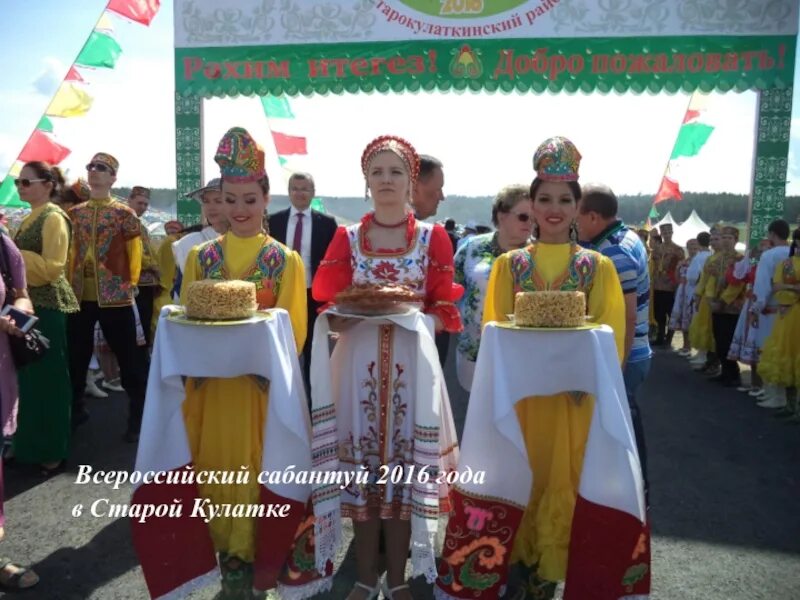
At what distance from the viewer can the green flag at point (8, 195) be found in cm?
696

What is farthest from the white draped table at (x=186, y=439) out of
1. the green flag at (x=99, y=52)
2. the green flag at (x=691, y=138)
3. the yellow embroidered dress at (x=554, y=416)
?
the green flag at (x=691, y=138)

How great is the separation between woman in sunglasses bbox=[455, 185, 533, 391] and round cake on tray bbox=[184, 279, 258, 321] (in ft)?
5.09

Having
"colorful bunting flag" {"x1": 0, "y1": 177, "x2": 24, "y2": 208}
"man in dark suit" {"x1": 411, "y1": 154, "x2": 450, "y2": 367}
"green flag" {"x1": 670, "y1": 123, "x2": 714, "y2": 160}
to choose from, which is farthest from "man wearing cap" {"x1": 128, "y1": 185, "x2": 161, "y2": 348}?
"green flag" {"x1": 670, "y1": 123, "x2": 714, "y2": 160}

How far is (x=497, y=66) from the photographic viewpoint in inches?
305

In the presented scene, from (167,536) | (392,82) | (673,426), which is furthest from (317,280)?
(392,82)

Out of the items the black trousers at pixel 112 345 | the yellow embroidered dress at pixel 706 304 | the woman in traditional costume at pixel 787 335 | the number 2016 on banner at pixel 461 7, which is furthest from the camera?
the yellow embroidered dress at pixel 706 304

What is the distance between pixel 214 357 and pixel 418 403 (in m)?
0.83

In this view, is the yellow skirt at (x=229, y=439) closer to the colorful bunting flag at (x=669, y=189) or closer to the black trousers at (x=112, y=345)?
the black trousers at (x=112, y=345)

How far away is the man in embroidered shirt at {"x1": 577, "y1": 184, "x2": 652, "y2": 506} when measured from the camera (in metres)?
3.12

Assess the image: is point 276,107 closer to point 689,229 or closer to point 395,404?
point 395,404

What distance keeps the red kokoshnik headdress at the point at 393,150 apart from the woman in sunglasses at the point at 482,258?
105cm

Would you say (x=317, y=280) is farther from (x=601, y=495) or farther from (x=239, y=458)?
(x=601, y=495)

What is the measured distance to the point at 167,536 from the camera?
8.48 ft

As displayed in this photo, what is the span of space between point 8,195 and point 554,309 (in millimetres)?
6872
